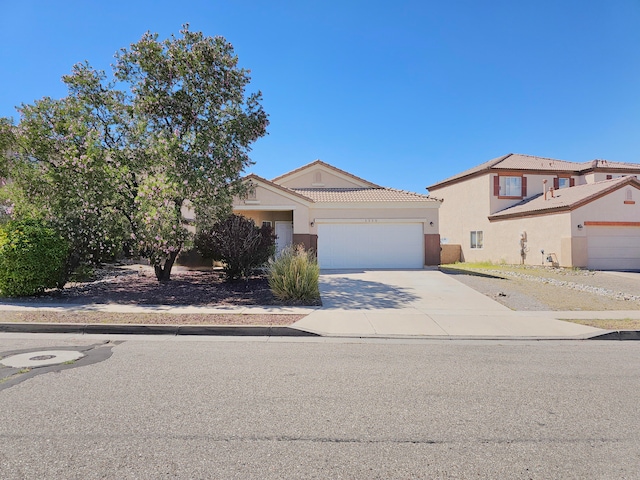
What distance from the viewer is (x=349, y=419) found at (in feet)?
12.1

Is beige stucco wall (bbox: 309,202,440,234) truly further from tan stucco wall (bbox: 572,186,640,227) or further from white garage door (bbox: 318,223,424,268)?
tan stucco wall (bbox: 572,186,640,227)

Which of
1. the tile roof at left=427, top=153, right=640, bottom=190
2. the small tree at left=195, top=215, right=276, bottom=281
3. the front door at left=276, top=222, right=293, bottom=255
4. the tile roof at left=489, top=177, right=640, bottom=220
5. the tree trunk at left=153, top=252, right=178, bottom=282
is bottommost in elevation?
the tree trunk at left=153, top=252, right=178, bottom=282

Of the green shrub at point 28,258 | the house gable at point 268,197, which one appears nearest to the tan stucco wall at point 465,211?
the house gable at point 268,197

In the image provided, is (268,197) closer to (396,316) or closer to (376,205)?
(376,205)

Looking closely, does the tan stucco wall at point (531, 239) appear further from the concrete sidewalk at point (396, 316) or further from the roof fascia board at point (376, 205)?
the concrete sidewalk at point (396, 316)

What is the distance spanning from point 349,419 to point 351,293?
27.9ft

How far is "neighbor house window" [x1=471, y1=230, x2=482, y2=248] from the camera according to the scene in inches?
1099

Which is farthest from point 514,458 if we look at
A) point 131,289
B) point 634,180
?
point 634,180

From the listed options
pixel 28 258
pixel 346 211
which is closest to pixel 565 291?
pixel 346 211

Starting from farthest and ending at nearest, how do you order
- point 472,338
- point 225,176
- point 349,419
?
1. point 225,176
2. point 472,338
3. point 349,419

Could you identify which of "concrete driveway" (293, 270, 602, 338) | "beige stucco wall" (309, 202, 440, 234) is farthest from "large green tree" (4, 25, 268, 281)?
"beige stucco wall" (309, 202, 440, 234)

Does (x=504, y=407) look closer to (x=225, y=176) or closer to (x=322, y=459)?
(x=322, y=459)

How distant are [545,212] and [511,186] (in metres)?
5.05

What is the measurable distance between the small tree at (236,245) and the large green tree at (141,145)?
2.92 ft
